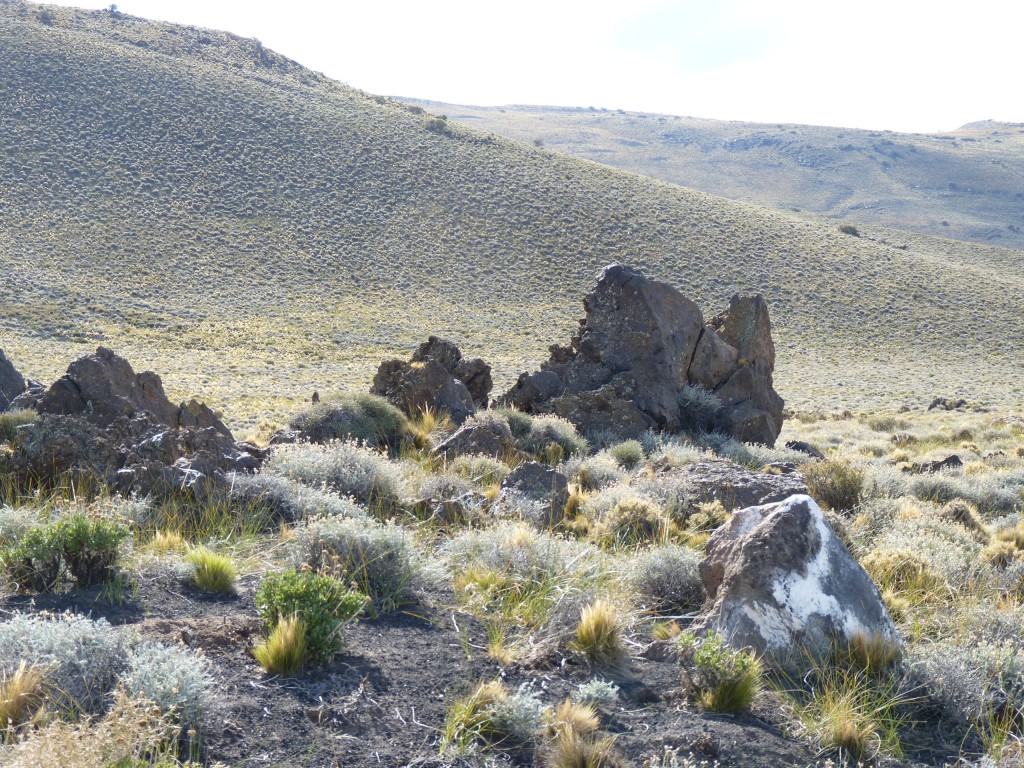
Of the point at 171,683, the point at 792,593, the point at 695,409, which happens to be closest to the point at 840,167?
the point at 695,409

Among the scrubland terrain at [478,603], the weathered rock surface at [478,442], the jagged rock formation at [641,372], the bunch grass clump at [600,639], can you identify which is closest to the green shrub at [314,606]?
the scrubland terrain at [478,603]

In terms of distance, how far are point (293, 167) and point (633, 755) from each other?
63531 millimetres

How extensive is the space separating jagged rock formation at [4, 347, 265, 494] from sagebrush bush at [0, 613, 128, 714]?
3.00 m

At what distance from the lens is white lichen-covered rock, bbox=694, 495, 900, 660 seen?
4.83 meters

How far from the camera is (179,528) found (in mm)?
6430

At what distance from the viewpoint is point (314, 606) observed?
4551 millimetres

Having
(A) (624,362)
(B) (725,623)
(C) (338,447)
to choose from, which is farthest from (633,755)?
(A) (624,362)

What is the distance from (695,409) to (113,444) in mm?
8932

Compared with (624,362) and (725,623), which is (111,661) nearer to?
(725,623)

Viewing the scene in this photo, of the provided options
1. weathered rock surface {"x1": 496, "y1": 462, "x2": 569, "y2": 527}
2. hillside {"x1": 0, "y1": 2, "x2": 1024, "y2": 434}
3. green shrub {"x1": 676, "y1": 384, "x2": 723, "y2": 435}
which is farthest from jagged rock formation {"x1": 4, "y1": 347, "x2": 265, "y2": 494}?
hillside {"x1": 0, "y1": 2, "x2": 1024, "y2": 434}

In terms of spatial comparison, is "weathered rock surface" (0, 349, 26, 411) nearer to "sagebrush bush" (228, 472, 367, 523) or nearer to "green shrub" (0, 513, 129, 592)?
"sagebrush bush" (228, 472, 367, 523)

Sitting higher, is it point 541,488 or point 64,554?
point 64,554

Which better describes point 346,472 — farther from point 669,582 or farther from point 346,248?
point 346,248

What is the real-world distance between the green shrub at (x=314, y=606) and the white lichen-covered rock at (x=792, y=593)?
78.8 inches
